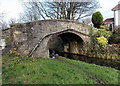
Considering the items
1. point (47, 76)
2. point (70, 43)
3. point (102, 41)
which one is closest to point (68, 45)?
point (70, 43)

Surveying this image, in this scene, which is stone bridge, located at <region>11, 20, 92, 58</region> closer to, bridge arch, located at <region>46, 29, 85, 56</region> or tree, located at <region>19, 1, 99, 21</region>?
bridge arch, located at <region>46, 29, 85, 56</region>

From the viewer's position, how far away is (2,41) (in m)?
11.1

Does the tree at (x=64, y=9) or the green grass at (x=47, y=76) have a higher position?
the tree at (x=64, y=9)

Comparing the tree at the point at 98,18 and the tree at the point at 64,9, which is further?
the tree at the point at 64,9

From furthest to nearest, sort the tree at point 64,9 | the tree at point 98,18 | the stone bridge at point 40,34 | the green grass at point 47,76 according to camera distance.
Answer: the tree at point 64,9 < the tree at point 98,18 < the stone bridge at point 40,34 < the green grass at point 47,76

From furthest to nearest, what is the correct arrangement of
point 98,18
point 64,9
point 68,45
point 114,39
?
point 64,9 → point 98,18 → point 68,45 → point 114,39

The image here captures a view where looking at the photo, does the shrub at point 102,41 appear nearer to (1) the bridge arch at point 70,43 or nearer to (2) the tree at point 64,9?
(1) the bridge arch at point 70,43

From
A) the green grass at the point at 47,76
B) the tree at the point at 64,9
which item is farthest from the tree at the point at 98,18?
the green grass at the point at 47,76

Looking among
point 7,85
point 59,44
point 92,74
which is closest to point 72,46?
point 59,44

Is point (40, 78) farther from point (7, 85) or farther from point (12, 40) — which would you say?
point (12, 40)

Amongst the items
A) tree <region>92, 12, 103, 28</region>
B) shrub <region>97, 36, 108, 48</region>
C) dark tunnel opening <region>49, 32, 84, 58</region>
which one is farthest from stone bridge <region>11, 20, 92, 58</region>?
tree <region>92, 12, 103, 28</region>

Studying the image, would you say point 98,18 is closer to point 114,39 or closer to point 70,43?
point 70,43

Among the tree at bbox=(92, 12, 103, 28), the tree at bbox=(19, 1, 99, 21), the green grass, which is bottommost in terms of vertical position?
the green grass

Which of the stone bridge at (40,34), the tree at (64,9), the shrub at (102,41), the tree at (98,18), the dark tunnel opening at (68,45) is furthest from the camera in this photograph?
the tree at (64,9)
